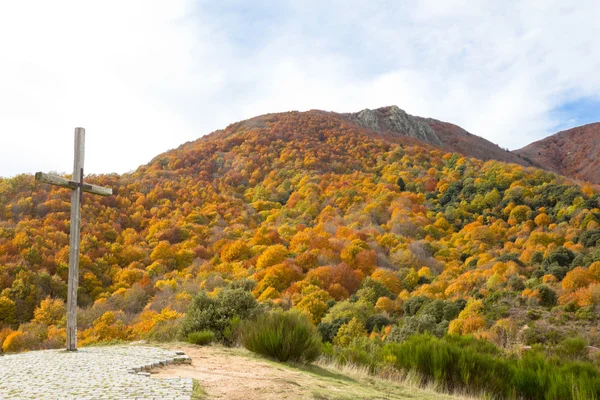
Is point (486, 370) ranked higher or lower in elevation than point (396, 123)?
lower

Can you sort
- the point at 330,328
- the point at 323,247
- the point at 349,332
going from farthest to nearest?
the point at 323,247, the point at 330,328, the point at 349,332

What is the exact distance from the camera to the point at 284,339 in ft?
28.6

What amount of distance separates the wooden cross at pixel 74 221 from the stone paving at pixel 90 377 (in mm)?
565

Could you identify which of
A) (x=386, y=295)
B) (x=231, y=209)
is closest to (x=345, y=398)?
(x=386, y=295)

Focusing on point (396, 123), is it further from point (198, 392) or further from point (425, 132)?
point (198, 392)

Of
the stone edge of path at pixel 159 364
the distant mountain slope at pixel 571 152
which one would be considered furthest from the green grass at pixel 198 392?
the distant mountain slope at pixel 571 152

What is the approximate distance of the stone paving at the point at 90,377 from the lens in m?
5.08

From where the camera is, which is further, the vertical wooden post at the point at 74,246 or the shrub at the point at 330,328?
the shrub at the point at 330,328

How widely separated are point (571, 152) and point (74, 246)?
102m

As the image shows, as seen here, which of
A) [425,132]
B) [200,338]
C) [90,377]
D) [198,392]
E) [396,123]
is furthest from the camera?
[396,123]

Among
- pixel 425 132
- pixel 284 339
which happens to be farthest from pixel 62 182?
pixel 425 132

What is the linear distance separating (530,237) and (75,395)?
88.4 ft

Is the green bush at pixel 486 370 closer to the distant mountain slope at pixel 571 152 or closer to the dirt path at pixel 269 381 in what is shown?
the dirt path at pixel 269 381

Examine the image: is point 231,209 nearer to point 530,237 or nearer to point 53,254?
point 53,254
